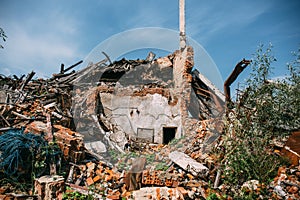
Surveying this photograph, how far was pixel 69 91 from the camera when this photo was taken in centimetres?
980

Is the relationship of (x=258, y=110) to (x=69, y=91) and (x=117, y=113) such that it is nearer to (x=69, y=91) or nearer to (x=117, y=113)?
(x=117, y=113)

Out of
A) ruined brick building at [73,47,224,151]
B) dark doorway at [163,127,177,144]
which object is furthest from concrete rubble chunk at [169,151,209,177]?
dark doorway at [163,127,177,144]

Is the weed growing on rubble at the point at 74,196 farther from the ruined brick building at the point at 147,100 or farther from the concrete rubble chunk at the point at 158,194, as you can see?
the ruined brick building at the point at 147,100

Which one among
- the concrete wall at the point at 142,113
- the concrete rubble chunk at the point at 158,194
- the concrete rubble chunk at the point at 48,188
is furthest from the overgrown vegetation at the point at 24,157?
the concrete wall at the point at 142,113

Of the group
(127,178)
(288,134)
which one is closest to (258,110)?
(288,134)

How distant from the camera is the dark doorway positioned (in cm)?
1052

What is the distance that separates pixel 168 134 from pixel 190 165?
4.66 metres

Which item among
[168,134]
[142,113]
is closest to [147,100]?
[142,113]

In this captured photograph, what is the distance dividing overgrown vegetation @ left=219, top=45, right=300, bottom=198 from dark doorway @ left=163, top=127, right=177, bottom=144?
4358 mm

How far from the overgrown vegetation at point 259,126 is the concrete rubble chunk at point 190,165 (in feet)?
1.82

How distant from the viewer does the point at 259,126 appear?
589 centimetres

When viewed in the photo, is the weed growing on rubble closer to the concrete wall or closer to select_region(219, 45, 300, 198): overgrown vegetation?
select_region(219, 45, 300, 198): overgrown vegetation

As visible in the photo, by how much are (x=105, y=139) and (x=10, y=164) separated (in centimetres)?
431

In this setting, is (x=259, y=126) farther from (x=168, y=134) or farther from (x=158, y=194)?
(x=168, y=134)
